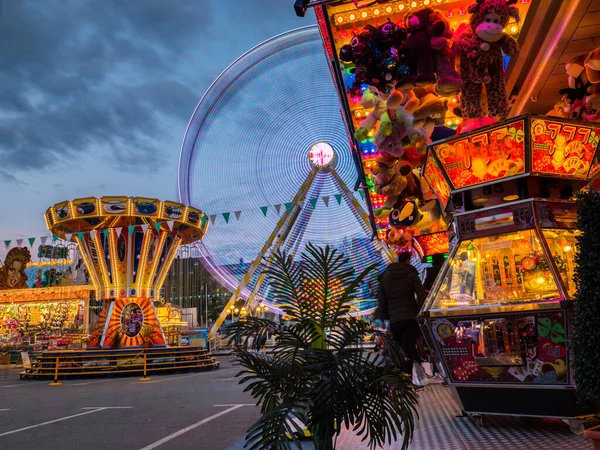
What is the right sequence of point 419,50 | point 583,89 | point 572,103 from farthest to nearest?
point 572,103
point 583,89
point 419,50

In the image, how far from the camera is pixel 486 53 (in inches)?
155

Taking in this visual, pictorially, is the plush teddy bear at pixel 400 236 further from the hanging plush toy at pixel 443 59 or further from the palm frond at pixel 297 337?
the palm frond at pixel 297 337

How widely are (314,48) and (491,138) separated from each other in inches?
673

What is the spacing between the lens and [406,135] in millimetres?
5484

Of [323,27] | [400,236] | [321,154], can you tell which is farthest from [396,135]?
[321,154]

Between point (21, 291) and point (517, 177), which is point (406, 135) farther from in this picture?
point (21, 291)

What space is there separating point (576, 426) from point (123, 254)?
17277 millimetres

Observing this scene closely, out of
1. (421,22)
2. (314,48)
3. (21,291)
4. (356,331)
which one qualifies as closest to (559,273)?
(356,331)

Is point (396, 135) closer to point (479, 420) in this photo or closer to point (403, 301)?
point (403, 301)

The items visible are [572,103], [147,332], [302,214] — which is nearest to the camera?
[572,103]

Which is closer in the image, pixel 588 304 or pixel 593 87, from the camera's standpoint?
pixel 588 304

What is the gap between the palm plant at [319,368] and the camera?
2.26m

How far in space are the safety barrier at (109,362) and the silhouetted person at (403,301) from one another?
35.8ft

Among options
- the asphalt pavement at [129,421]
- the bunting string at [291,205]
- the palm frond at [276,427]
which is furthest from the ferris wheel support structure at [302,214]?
the palm frond at [276,427]
